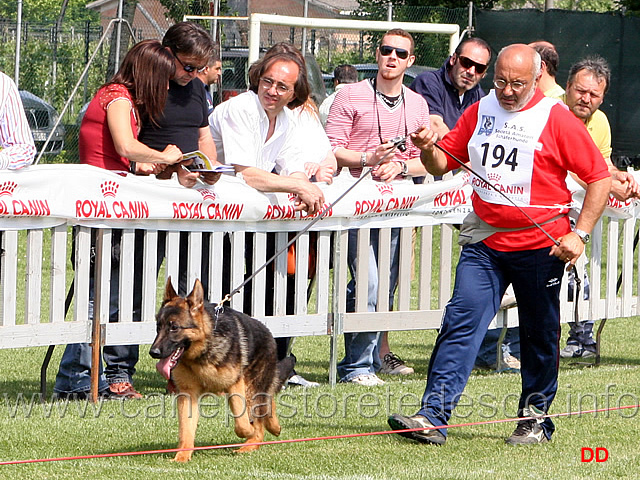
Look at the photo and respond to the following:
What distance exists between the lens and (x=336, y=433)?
241 inches

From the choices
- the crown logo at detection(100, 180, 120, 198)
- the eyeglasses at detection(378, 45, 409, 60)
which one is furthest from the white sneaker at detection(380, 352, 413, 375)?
the crown logo at detection(100, 180, 120, 198)

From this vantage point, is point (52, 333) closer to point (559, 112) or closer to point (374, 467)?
point (374, 467)

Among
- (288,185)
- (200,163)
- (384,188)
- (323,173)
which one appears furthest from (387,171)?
(200,163)

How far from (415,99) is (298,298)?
1.85 metres

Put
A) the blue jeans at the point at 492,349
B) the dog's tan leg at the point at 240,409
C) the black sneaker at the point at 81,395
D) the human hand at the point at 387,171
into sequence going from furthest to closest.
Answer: the blue jeans at the point at 492,349
the human hand at the point at 387,171
the black sneaker at the point at 81,395
the dog's tan leg at the point at 240,409

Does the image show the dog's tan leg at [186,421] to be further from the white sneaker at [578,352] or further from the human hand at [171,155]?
the white sneaker at [578,352]

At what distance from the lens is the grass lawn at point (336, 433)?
523cm

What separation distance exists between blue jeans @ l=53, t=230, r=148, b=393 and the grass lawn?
0.24 meters

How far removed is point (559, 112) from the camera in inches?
223

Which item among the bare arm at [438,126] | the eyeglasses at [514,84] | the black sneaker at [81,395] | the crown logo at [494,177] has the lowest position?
the black sneaker at [81,395]

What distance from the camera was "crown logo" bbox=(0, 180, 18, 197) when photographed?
6.29m

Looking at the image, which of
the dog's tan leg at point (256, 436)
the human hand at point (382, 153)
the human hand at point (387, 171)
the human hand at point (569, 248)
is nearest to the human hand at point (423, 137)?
the human hand at point (382, 153)

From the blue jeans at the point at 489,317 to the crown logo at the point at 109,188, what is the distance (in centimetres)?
218

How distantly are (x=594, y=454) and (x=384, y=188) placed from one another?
2778mm
